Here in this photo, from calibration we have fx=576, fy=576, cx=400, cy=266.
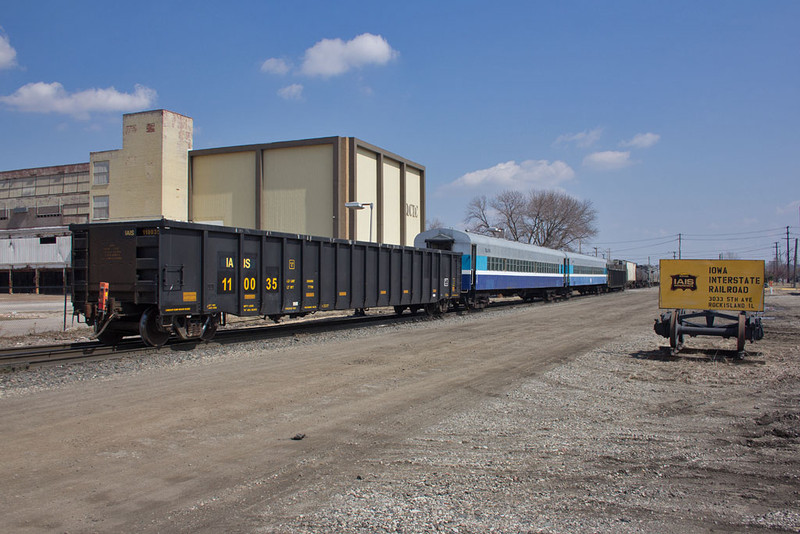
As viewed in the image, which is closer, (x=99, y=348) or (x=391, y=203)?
(x=99, y=348)

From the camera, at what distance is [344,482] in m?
5.01

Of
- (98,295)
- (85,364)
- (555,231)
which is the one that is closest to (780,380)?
(85,364)

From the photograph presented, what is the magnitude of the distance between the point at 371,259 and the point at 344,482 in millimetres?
14764

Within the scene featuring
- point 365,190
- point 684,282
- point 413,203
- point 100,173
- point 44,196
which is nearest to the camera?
point 684,282

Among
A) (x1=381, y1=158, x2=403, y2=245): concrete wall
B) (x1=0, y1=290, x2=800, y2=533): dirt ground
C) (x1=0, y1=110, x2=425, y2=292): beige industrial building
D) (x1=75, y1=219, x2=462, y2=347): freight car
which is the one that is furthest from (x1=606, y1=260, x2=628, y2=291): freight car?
(x1=0, y1=290, x2=800, y2=533): dirt ground

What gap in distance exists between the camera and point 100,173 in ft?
182

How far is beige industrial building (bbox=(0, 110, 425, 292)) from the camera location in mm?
41500

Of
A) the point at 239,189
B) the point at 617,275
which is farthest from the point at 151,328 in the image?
the point at 617,275

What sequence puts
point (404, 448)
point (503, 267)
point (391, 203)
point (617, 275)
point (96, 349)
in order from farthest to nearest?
point (617, 275), point (391, 203), point (503, 267), point (96, 349), point (404, 448)

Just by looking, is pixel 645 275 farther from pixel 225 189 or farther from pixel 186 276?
pixel 186 276

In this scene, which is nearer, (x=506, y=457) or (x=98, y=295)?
(x=506, y=457)

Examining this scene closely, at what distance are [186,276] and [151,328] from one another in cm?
142

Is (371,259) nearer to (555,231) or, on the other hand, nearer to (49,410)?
(49,410)

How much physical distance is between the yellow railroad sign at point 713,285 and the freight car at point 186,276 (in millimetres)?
9337
